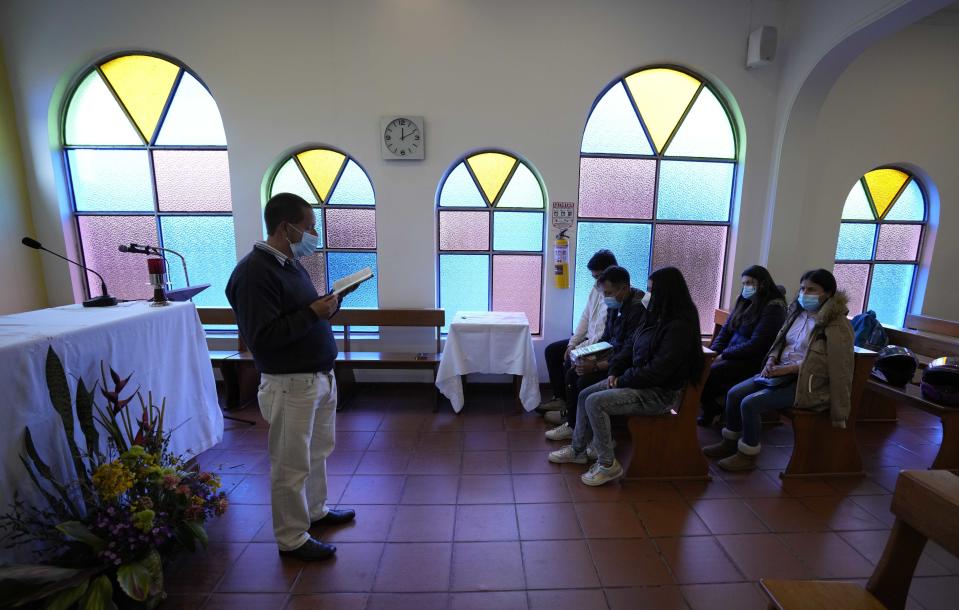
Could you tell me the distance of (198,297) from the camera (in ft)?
14.7

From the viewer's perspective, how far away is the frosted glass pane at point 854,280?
4672 millimetres

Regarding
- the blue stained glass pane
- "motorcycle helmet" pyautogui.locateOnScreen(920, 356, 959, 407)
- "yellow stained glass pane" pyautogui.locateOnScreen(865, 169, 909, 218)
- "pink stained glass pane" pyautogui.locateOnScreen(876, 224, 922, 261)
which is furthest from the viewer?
"pink stained glass pane" pyautogui.locateOnScreen(876, 224, 922, 261)

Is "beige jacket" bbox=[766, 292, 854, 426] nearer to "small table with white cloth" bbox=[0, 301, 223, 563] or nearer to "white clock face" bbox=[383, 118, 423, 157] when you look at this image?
"white clock face" bbox=[383, 118, 423, 157]

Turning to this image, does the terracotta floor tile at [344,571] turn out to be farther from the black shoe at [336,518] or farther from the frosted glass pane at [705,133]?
the frosted glass pane at [705,133]

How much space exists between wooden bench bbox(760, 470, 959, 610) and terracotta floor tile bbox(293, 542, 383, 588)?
5.44ft

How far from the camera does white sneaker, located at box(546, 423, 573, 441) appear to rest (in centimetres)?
330

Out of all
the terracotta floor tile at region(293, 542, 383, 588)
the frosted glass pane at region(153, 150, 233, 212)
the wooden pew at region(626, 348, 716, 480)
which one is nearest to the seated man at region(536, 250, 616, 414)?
the wooden pew at region(626, 348, 716, 480)

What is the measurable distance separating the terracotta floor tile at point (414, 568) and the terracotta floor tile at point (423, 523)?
0.15 feet

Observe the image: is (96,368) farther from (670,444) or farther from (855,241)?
(855,241)

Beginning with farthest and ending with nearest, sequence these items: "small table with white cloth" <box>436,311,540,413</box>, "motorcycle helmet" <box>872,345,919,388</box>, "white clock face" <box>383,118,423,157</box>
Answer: "white clock face" <box>383,118,423,157</box> → "small table with white cloth" <box>436,311,540,413</box> → "motorcycle helmet" <box>872,345,919,388</box>

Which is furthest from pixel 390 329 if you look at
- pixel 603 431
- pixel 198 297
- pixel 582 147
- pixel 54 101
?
pixel 54 101

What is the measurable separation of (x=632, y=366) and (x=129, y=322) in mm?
2946

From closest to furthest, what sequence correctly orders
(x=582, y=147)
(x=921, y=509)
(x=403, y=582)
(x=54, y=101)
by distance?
(x=921, y=509) < (x=403, y=582) < (x=54, y=101) < (x=582, y=147)

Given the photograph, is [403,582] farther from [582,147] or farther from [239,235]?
[582,147]
